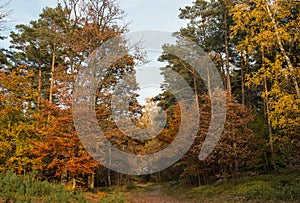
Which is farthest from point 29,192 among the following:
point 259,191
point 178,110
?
point 178,110

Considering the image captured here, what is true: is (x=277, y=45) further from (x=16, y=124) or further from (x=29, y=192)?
(x=16, y=124)

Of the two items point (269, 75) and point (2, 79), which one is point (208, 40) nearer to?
point (269, 75)

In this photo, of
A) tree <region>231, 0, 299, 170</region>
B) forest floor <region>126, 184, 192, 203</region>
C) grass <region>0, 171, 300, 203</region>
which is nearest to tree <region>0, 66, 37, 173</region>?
grass <region>0, 171, 300, 203</region>

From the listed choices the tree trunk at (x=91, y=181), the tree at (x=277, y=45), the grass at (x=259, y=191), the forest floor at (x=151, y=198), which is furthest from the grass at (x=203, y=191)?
the tree trunk at (x=91, y=181)

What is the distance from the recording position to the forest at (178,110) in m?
9.03

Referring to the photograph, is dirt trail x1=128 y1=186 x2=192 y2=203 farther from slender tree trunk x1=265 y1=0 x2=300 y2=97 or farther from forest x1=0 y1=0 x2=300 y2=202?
slender tree trunk x1=265 y1=0 x2=300 y2=97

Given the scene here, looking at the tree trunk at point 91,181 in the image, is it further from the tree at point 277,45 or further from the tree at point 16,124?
the tree at point 277,45

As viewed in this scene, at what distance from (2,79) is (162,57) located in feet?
48.1

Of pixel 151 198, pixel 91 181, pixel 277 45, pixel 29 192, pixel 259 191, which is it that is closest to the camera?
pixel 29 192

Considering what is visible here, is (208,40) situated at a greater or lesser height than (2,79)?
greater

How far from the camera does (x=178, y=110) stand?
16.7 m

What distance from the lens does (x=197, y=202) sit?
11469mm

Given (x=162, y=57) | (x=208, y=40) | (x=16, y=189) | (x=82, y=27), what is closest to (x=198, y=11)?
(x=208, y=40)

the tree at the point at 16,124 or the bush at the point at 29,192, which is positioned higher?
the tree at the point at 16,124
